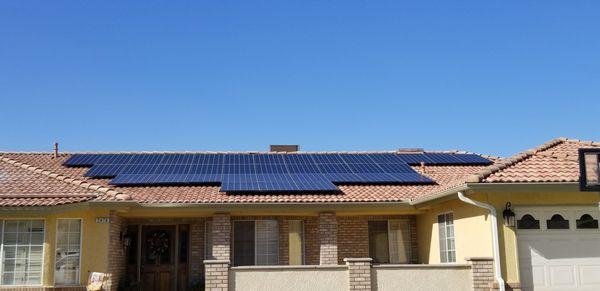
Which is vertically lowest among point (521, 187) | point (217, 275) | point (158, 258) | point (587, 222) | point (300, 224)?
point (217, 275)

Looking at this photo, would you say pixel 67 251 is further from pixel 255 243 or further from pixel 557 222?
pixel 557 222

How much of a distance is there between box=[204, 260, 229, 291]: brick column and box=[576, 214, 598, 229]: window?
7491 millimetres

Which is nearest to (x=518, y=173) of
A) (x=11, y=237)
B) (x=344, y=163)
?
(x=344, y=163)

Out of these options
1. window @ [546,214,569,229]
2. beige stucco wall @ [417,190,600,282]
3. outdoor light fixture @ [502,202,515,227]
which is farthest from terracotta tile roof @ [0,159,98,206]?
window @ [546,214,569,229]

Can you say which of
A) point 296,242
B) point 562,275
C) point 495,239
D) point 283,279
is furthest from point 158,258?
point 562,275

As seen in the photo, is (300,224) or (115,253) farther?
(300,224)

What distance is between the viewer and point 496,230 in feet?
41.8

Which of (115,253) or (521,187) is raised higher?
(521,187)

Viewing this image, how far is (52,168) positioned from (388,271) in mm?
11299

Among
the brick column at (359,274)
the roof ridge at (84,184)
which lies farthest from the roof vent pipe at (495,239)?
the roof ridge at (84,184)

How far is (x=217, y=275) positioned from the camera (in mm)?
12977

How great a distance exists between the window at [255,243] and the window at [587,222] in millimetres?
7585

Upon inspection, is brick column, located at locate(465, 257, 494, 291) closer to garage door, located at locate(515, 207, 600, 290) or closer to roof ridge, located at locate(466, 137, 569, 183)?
garage door, located at locate(515, 207, 600, 290)

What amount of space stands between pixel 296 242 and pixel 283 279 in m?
3.84
